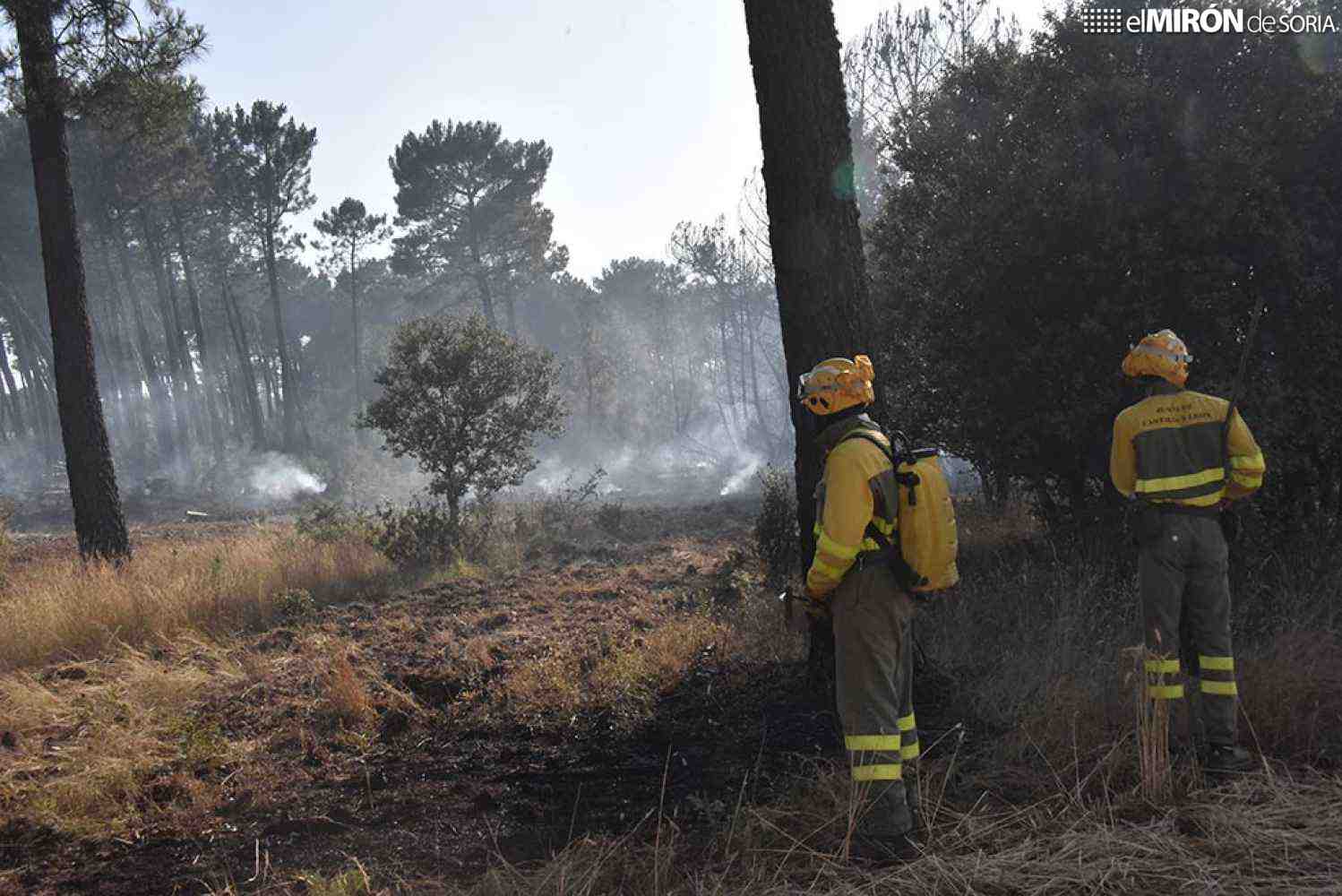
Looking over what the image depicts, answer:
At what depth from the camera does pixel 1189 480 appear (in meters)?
4.29

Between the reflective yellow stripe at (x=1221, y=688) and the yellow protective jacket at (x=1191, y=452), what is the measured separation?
2.75 ft

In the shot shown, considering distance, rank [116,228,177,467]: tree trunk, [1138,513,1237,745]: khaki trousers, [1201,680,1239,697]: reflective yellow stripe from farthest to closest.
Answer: [116,228,177,467]: tree trunk < [1138,513,1237,745]: khaki trousers < [1201,680,1239,697]: reflective yellow stripe

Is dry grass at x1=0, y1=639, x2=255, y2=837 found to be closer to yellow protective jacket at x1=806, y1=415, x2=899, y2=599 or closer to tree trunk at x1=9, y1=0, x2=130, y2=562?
yellow protective jacket at x1=806, y1=415, x2=899, y2=599

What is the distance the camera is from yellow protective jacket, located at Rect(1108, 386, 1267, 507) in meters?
4.27

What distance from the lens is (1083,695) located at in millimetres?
4340

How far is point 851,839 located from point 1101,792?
117 cm

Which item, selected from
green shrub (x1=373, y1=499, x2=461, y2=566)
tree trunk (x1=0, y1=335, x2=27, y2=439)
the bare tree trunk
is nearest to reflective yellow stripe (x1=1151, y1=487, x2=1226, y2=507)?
green shrub (x1=373, y1=499, x2=461, y2=566)

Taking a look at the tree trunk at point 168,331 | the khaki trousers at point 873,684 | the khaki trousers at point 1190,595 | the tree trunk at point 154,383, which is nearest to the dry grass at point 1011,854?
the khaki trousers at point 873,684

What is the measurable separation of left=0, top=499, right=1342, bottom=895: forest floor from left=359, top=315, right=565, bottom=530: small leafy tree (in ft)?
21.2

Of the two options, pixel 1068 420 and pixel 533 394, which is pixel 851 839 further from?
pixel 533 394

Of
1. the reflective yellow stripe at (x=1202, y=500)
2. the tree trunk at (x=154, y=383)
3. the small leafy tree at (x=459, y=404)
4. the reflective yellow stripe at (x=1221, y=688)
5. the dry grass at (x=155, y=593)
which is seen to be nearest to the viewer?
the reflective yellow stripe at (x=1221, y=688)

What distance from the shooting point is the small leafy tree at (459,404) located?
41.6 ft

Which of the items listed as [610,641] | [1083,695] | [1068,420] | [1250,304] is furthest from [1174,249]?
[610,641]

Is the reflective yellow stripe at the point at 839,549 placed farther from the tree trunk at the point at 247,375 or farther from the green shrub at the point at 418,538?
the tree trunk at the point at 247,375
